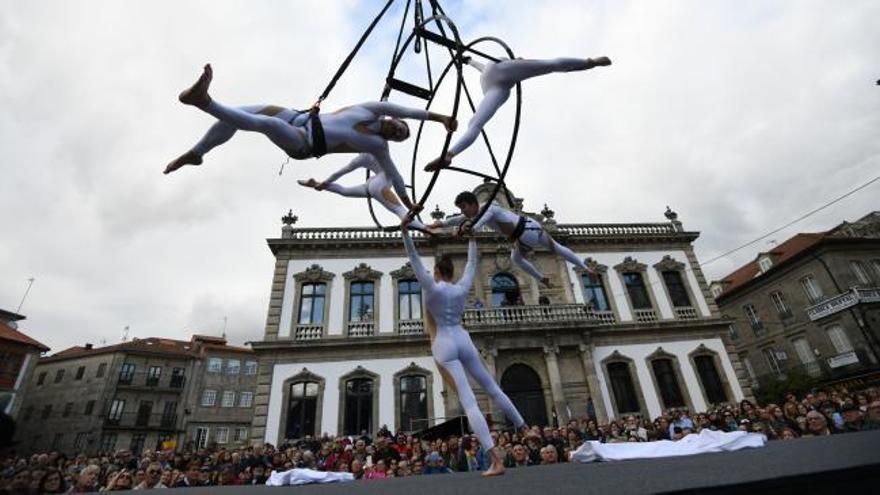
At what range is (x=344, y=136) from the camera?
3912mm

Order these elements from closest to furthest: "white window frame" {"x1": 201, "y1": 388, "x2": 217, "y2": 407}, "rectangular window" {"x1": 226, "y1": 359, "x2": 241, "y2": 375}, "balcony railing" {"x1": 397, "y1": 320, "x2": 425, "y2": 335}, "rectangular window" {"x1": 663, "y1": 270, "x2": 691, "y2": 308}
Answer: "balcony railing" {"x1": 397, "y1": 320, "x2": 425, "y2": 335}
"rectangular window" {"x1": 663, "y1": 270, "x2": 691, "y2": 308}
"white window frame" {"x1": 201, "y1": 388, "x2": 217, "y2": 407}
"rectangular window" {"x1": 226, "y1": 359, "x2": 241, "y2": 375}

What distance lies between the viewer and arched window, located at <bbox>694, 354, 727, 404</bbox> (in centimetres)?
2008

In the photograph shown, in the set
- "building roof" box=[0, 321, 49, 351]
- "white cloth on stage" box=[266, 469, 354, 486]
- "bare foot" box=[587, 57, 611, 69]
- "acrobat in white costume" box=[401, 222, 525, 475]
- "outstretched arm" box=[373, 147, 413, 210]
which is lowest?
"white cloth on stage" box=[266, 469, 354, 486]

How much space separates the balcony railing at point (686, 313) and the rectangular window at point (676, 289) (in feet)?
0.88

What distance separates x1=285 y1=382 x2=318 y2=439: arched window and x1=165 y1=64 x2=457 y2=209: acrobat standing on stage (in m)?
16.1

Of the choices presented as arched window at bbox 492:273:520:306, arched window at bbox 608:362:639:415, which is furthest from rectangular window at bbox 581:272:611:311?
arched window at bbox 492:273:520:306

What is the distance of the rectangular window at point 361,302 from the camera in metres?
20.0

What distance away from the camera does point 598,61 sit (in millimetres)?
4266

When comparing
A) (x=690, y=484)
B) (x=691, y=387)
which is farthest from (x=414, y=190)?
(x=691, y=387)

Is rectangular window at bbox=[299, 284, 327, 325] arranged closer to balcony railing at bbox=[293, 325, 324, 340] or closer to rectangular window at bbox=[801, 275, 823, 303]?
balcony railing at bbox=[293, 325, 324, 340]

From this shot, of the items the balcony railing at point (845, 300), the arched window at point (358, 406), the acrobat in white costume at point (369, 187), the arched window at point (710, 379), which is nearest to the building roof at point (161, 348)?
the arched window at point (358, 406)

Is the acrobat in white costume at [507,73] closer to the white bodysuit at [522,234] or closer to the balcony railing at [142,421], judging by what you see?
the white bodysuit at [522,234]

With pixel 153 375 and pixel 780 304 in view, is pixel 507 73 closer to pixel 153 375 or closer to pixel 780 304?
pixel 780 304

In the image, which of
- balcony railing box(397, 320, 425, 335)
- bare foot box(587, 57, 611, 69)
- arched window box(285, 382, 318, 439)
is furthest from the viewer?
balcony railing box(397, 320, 425, 335)
